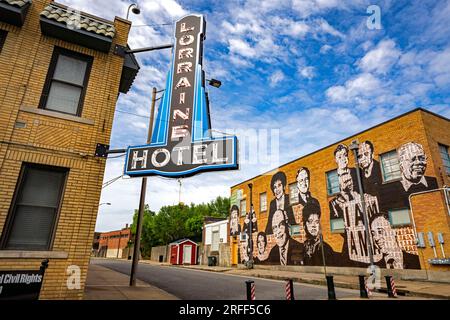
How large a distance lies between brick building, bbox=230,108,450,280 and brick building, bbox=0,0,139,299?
12368mm

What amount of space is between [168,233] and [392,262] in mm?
46210

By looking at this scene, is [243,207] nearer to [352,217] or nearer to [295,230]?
[295,230]

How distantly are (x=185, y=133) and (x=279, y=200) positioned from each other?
807 inches

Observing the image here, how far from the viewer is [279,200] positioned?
87.0 ft

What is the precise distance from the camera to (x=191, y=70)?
8422 mm

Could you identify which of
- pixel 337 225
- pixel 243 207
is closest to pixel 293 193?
pixel 337 225

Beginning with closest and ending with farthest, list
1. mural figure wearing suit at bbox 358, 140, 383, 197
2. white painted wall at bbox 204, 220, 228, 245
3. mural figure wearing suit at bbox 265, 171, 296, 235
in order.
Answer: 1. mural figure wearing suit at bbox 358, 140, 383, 197
2. mural figure wearing suit at bbox 265, 171, 296, 235
3. white painted wall at bbox 204, 220, 228, 245

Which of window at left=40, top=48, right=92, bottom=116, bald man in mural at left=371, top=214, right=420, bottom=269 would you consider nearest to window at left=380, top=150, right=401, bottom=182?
bald man in mural at left=371, top=214, right=420, bottom=269

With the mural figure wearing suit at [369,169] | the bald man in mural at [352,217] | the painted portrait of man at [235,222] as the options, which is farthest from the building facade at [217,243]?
the mural figure wearing suit at [369,169]

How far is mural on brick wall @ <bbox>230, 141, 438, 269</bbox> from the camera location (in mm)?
16125

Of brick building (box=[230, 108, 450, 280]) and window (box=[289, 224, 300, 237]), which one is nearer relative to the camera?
brick building (box=[230, 108, 450, 280])

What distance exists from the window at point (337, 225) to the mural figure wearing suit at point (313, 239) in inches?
44.1

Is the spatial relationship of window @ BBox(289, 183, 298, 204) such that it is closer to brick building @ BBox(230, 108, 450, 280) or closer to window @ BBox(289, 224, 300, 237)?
brick building @ BBox(230, 108, 450, 280)
